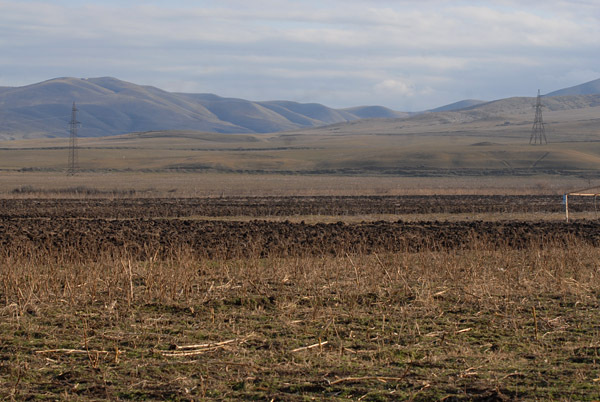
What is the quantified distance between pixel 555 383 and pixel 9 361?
6.04 meters

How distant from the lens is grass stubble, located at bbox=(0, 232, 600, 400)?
25.0 ft

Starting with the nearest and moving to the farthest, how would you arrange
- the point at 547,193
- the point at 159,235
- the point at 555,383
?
1. the point at 555,383
2. the point at 159,235
3. the point at 547,193

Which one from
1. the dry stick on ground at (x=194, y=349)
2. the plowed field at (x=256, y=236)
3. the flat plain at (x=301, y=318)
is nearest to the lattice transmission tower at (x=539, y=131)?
the plowed field at (x=256, y=236)

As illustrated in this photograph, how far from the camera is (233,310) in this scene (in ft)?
38.3

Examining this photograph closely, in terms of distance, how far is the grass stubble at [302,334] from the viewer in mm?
7613

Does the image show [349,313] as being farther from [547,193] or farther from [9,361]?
[547,193]

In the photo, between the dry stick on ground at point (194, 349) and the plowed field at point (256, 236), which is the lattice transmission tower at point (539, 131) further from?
the dry stick on ground at point (194, 349)

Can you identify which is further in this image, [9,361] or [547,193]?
[547,193]

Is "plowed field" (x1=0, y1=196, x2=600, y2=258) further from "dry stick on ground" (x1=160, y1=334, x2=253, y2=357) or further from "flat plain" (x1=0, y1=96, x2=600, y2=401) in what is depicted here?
"dry stick on ground" (x1=160, y1=334, x2=253, y2=357)

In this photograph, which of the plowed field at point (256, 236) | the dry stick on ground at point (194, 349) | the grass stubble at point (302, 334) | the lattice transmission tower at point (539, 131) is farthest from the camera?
the lattice transmission tower at point (539, 131)

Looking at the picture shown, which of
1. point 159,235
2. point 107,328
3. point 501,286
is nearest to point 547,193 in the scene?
point 159,235

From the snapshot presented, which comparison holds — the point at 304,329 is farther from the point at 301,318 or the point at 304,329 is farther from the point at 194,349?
the point at 194,349

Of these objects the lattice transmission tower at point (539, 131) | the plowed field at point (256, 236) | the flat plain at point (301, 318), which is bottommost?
the plowed field at point (256, 236)

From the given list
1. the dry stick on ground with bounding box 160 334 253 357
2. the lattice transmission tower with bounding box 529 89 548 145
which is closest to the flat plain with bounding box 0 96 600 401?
the dry stick on ground with bounding box 160 334 253 357
